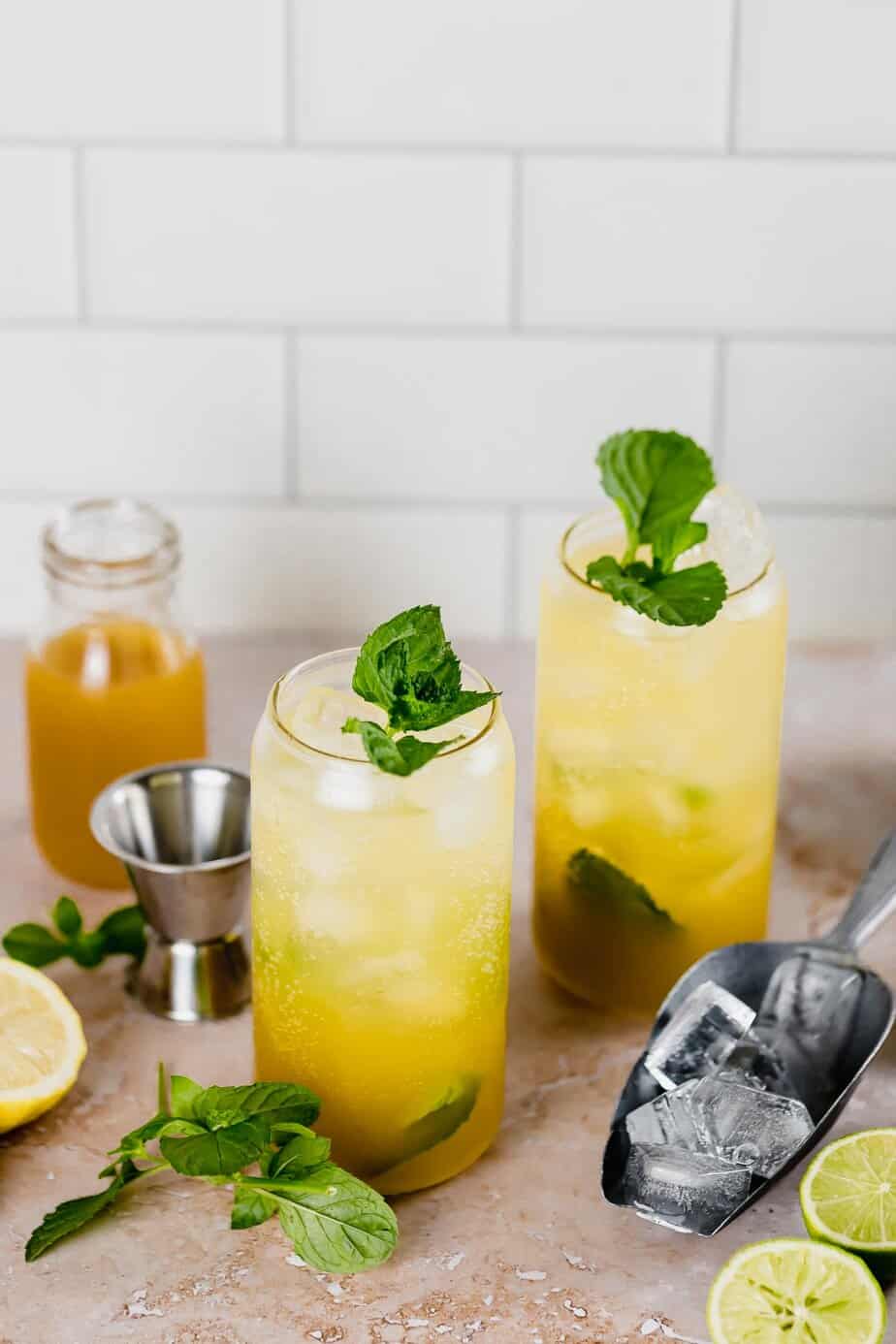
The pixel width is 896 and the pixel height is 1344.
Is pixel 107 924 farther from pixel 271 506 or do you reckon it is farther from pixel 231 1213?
pixel 271 506

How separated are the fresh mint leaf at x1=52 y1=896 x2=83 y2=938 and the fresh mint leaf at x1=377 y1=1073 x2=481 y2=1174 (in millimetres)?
276

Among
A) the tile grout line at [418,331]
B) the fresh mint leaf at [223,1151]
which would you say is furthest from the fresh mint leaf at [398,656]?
the tile grout line at [418,331]

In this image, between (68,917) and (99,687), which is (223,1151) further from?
(99,687)

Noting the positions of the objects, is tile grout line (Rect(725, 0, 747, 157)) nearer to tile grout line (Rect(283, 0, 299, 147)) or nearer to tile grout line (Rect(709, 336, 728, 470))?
tile grout line (Rect(709, 336, 728, 470))

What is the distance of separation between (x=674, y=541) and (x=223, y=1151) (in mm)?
391

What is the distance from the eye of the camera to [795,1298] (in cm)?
85

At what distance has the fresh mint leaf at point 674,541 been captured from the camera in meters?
1.00

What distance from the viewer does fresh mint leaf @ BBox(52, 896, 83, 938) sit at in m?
1.12

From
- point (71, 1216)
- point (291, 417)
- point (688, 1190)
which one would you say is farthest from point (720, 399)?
point (71, 1216)

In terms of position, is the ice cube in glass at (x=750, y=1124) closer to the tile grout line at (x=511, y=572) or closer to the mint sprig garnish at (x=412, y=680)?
the mint sprig garnish at (x=412, y=680)

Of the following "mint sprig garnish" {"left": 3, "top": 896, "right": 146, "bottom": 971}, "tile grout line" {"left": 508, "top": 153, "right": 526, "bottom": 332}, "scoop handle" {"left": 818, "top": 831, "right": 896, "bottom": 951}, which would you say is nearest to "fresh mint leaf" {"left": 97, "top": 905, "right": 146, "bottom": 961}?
"mint sprig garnish" {"left": 3, "top": 896, "right": 146, "bottom": 971}

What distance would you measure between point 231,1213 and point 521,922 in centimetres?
33

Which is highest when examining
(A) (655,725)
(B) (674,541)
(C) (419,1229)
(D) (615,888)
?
(B) (674,541)

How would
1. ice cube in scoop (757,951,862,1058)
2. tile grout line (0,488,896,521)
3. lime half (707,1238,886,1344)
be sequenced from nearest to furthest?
lime half (707,1238,886,1344) → ice cube in scoop (757,951,862,1058) → tile grout line (0,488,896,521)
